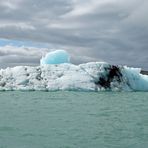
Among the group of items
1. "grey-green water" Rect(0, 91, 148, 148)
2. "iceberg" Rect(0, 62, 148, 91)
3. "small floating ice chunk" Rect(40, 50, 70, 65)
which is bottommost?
"grey-green water" Rect(0, 91, 148, 148)

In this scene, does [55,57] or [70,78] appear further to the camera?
[55,57]

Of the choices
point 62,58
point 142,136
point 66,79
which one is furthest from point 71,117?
point 62,58

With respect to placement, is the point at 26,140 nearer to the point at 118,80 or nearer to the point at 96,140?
the point at 96,140

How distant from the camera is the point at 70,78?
40.2m

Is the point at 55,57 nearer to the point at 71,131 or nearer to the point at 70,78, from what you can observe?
the point at 70,78

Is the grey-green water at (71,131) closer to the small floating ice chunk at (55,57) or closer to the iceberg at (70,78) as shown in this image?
the iceberg at (70,78)

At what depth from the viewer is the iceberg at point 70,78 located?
132 feet

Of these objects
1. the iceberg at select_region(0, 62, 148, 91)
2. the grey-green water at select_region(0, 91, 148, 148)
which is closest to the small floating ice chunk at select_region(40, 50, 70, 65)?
the iceberg at select_region(0, 62, 148, 91)

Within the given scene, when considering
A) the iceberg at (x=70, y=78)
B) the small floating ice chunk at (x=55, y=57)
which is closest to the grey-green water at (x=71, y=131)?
the iceberg at (x=70, y=78)

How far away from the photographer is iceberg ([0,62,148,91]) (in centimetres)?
4034

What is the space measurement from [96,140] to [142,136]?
1845 millimetres

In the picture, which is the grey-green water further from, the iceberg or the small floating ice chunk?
the small floating ice chunk

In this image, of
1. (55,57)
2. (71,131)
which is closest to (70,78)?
(55,57)

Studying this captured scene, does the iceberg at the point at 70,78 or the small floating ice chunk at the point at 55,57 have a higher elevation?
the small floating ice chunk at the point at 55,57
